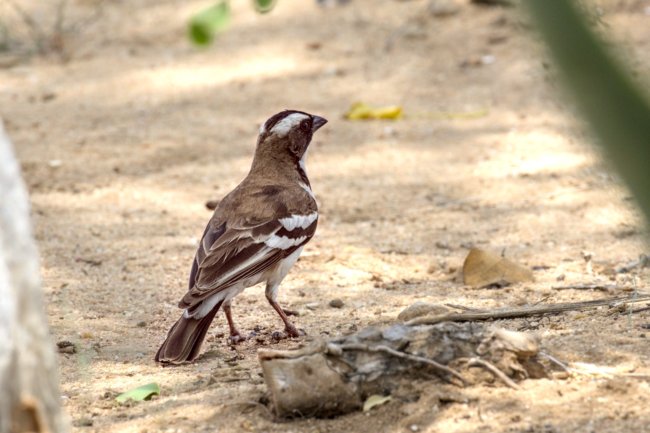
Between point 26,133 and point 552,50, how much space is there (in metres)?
8.41

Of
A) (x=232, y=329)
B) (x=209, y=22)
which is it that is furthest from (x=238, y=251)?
(x=209, y=22)

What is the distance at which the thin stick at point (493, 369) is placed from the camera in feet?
14.3

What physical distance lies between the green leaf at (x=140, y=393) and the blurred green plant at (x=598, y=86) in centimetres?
293

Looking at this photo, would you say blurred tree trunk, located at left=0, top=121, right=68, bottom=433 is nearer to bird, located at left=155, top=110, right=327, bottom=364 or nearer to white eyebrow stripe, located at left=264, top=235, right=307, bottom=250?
bird, located at left=155, top=110, right=327, bottom=364

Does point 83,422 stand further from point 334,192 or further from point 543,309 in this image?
point 334,192

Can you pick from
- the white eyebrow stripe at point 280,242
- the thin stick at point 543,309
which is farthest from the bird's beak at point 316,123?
the thin stick at point 543,309

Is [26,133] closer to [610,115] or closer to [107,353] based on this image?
[107,353]

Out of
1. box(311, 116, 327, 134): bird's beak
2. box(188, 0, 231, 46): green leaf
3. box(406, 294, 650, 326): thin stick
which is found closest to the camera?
box(188, 0, 231, 46): green leaf

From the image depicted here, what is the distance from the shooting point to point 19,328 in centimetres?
293

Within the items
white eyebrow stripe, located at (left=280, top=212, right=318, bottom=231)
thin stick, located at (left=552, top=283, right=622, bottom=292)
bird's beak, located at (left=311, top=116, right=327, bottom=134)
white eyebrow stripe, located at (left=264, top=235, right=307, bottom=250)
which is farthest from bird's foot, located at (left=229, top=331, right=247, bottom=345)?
thin stick, located at (left=552, top=283, right=622, bottom=292)

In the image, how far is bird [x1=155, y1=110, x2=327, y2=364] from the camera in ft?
18.5

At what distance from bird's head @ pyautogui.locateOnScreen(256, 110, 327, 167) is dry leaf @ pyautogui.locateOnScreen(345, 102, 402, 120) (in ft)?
11.1

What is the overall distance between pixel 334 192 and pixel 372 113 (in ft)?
6.12

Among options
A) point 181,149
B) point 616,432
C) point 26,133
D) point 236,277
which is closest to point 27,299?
point 616,432
